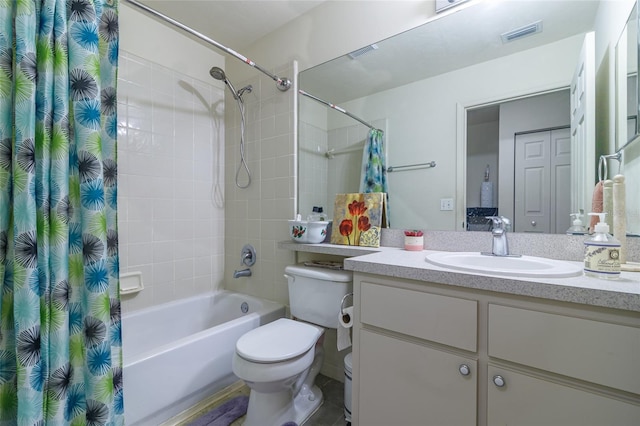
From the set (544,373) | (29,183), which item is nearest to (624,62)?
(544,373)

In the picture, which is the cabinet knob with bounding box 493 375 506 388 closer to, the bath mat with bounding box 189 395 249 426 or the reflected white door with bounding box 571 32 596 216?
the reflected white door with bounding box 571 32 596 216

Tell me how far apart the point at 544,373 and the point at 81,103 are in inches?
62.7

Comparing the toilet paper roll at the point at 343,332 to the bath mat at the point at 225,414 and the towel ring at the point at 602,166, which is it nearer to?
the bath mat at the point at 225,414

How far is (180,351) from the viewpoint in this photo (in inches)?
55.2

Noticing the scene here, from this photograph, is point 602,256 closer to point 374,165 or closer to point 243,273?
point 374,165

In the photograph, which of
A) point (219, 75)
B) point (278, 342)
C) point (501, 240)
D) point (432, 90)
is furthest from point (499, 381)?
point (219, 75)

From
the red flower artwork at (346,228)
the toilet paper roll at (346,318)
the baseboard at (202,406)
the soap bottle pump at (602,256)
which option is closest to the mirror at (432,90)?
the red flower artwork at (346,228)

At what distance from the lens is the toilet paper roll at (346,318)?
128 cm

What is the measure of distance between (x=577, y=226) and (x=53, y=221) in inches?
73.4

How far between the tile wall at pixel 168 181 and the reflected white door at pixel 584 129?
88.8 inches

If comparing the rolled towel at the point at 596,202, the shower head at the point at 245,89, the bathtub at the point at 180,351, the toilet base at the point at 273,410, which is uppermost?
the shower head at the point at 245,89

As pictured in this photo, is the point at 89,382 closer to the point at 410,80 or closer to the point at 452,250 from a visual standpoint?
the point at 452,250

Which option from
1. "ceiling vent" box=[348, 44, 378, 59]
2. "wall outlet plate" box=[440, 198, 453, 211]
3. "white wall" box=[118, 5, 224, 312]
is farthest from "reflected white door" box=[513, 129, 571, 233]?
"white wall" box=[118, 5, 224, 312]

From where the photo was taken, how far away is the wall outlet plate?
4.63 feet
